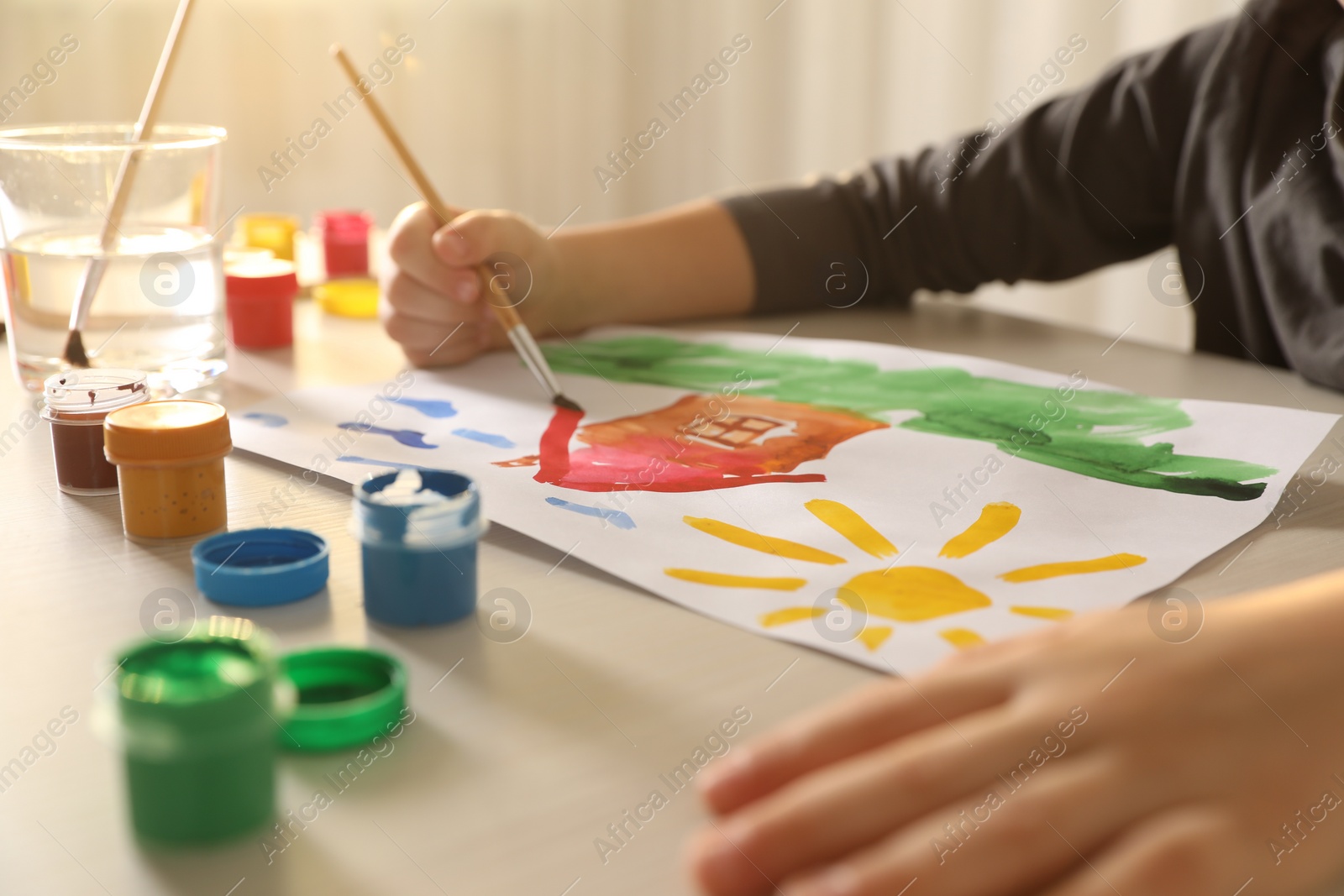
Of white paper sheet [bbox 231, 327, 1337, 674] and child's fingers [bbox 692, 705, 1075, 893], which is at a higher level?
child's fingers [bbox 692, 705, 1075, 893]

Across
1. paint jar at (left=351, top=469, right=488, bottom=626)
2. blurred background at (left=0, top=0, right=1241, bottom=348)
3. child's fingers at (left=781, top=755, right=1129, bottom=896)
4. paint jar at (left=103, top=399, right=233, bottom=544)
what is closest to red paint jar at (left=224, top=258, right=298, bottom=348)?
paint jar at (left=103, top=399, right=233, bottom=544)

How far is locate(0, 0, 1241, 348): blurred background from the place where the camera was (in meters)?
1.63

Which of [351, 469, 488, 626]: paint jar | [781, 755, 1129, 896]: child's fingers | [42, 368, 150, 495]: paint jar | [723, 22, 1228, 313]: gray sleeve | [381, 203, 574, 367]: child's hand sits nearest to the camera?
[781, 755, 1129, 896]: child's fingers

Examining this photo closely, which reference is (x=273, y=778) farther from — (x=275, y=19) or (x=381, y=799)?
(x=275, y=19)

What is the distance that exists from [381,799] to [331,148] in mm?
Result: 1724

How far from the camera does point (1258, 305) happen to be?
841mm

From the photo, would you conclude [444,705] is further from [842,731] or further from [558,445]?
[558,445]

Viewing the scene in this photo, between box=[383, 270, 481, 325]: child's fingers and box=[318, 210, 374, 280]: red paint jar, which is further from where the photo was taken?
box=[318, 210, 374, 280]: red paint jar

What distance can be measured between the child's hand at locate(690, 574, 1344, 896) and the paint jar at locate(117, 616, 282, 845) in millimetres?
113

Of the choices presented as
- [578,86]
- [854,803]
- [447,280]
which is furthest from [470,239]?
[578,86]

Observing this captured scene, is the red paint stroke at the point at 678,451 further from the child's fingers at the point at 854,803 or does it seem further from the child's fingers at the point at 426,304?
the child's fingers at the point at 854,803

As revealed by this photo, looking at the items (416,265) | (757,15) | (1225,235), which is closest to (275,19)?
(757,15)

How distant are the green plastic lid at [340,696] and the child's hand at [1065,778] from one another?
0.34ft

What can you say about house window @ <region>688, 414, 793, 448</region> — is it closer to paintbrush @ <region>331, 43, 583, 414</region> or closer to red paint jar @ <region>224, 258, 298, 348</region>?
paintbrush @ <region>331, 43, 583, 414</region>
